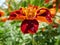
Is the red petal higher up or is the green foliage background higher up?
the red petal

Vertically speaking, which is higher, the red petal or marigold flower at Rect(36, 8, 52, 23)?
marigold flower at Rect(36, 8, 52, 23)

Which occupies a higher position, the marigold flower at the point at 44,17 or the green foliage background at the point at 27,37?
the marigold flower at the point at 44,17

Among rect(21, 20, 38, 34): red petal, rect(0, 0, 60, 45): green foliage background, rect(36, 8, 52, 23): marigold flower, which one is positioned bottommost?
rect(0, 0, 60, 45): green foliage background

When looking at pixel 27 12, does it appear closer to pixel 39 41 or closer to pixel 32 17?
pixel 32 17

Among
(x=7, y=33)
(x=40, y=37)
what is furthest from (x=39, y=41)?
(x=7, y=33)

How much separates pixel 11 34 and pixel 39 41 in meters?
0.12

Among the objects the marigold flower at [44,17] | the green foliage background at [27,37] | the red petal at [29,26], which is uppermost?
the marigold flower at [44,17]

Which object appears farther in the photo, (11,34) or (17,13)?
(17,13)

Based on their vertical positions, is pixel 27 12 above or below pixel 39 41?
above

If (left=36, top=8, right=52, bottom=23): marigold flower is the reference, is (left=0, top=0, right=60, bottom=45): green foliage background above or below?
below

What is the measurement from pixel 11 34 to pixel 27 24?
9 cm

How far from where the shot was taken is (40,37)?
2.72ft

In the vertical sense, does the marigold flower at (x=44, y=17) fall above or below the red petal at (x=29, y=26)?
above

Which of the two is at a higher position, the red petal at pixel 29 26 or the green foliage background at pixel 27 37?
the red petal at pixel 29 26
